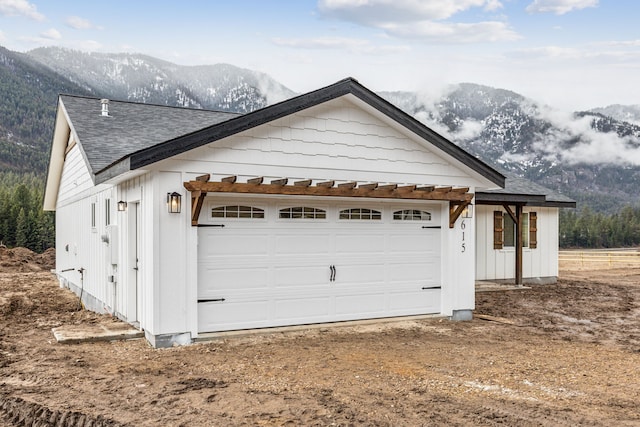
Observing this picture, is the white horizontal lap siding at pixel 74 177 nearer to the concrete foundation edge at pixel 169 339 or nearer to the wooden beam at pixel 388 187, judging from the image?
the concrete foundation edge at pixel 169 339

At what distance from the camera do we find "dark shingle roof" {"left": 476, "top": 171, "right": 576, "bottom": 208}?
14.1 meters

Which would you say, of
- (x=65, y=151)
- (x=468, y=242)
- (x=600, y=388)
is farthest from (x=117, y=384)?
(x=65, y=151)

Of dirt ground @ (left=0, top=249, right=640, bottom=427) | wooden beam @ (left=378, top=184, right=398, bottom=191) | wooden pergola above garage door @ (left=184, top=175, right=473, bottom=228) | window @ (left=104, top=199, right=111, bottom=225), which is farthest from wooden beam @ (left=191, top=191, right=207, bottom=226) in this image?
window @ (left=104, top=199, right=111, bottom=225)

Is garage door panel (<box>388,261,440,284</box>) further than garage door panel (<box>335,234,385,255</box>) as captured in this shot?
Yes

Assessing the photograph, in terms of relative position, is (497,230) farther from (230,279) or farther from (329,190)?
(230,279)

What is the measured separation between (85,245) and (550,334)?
31.6 ft

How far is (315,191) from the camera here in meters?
8.30

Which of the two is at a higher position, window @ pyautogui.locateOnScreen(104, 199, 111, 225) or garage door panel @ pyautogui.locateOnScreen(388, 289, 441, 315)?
window @ pyautogui.locateOnScreen(104, 199, 111, 225)

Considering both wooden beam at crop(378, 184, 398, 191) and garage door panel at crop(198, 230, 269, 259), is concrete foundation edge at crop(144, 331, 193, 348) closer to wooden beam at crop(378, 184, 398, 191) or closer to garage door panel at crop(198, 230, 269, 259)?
garage door panel at crop(198, 230, 269, 259)

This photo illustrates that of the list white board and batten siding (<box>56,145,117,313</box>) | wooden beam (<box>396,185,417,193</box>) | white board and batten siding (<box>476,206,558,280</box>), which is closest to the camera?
wooden beam (<box>396,185,417,193</box>)

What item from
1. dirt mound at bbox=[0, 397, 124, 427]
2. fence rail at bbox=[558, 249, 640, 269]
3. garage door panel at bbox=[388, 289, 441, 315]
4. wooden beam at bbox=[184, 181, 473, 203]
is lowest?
fence rail at bbox=[558, 249, 640, 269]

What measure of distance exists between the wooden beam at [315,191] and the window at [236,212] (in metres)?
0.51

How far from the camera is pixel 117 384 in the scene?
18.9 ft

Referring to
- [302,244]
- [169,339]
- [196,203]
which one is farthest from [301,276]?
[169,339]
